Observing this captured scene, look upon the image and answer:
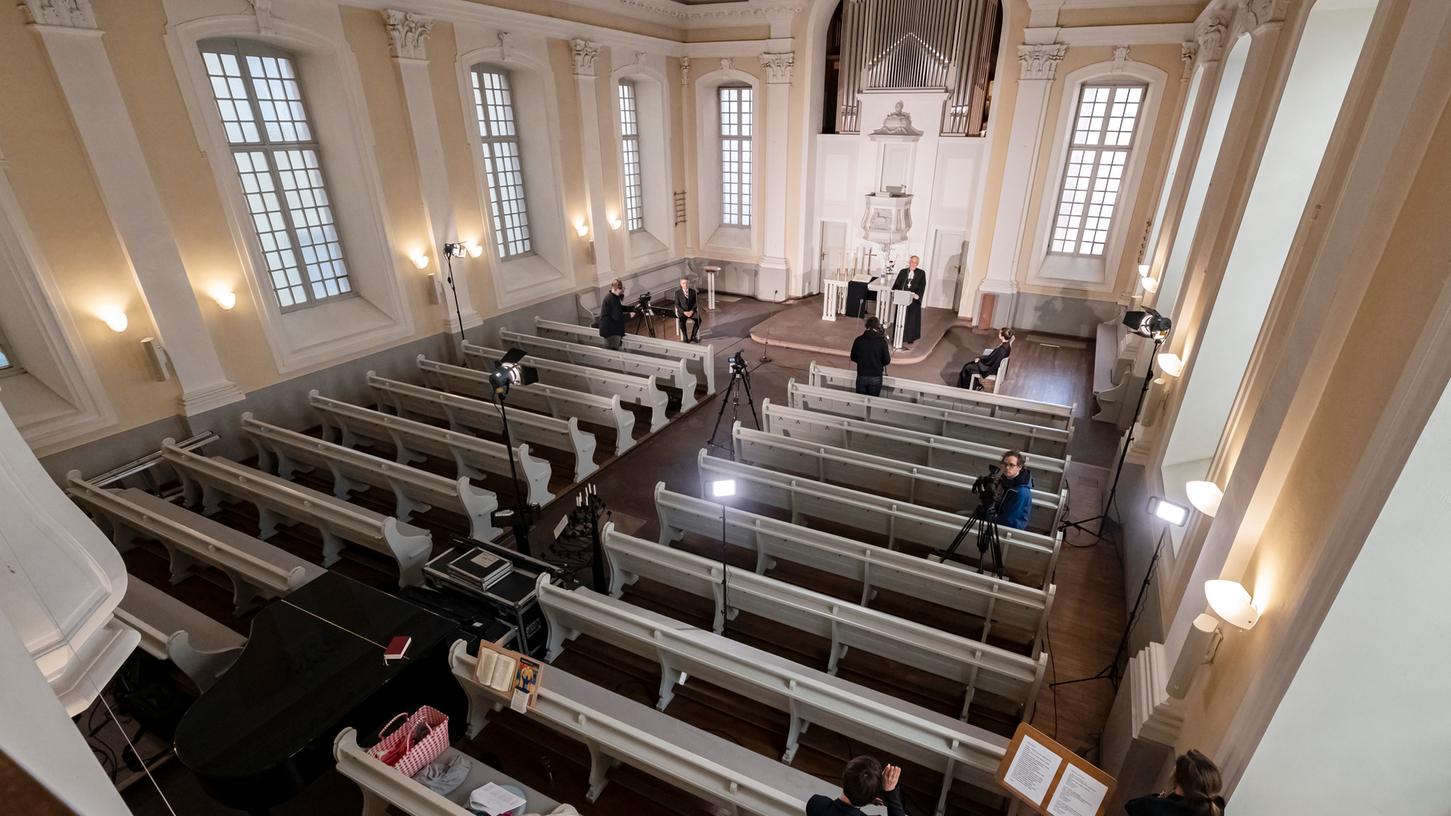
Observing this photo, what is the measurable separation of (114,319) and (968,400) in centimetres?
918

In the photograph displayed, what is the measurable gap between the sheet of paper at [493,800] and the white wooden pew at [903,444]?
4449mm

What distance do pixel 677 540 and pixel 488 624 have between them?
2.04m

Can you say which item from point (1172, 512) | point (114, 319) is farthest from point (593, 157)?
point (1172, 512)

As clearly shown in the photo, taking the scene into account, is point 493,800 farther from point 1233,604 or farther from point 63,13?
point 63,13

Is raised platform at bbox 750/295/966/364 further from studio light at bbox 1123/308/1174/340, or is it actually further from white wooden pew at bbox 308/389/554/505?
white wooden pew at bbox 308/389/554/505

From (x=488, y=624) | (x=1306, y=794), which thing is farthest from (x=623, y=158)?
(x=1306, y=794)

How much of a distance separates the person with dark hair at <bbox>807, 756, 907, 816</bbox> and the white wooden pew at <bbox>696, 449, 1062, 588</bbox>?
2466 millimetres

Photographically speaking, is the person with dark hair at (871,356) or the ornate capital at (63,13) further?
the person with dark hair at (871,356)

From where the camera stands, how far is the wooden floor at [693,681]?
3799 millimetres

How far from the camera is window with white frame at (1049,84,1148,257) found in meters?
10.9

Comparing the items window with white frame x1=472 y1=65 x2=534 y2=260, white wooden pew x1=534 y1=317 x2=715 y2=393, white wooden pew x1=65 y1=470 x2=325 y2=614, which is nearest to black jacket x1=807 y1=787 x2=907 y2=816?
white wooden pew x1=65 y1=470 x2=325 y2=614

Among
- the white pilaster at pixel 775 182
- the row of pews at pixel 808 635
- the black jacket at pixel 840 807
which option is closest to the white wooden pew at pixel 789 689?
the row of pews at pixel 808 635

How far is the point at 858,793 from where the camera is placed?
8.23ft

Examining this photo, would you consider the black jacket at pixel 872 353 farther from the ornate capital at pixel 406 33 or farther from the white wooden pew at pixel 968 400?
the ornate capital at pixel 406 33
